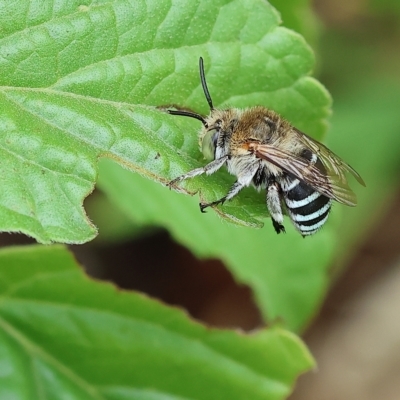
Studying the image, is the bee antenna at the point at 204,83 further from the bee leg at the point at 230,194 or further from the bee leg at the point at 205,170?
the bee leg at the point at 230,194

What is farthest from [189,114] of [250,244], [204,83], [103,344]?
[250,244]

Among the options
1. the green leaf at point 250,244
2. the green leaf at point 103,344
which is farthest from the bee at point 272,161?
the green leaf at point 250,244

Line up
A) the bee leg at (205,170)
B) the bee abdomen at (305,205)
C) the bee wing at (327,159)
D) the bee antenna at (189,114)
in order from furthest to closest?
1. the bee wing at (327,159)
2. the bee abdomen at (305,205)
3. the bee antenna at (189,114)
4. the bee leg at (205,170)

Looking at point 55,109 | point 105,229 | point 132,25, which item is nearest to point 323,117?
point 132,25

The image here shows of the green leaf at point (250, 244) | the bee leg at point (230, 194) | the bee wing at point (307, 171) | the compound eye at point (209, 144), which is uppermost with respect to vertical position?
the bee wing at point (307, 171)

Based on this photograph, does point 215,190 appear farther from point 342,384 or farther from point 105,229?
point 342,384

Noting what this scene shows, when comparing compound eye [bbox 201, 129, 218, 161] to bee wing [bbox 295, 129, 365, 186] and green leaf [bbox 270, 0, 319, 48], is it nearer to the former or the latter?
bee wing [bbox 295, 129, 365, 186]
